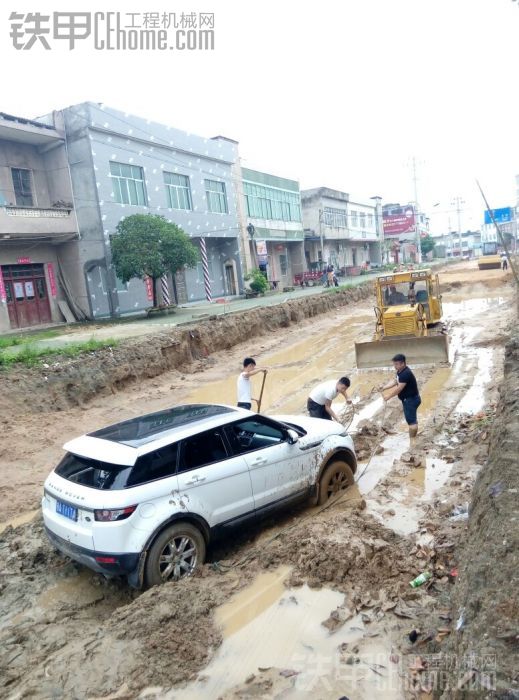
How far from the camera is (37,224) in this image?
22844 millimetres

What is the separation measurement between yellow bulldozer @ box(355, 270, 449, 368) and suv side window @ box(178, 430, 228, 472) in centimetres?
1011

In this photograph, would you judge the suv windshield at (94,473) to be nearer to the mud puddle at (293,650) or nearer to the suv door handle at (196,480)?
the suv door handle at (196,480)

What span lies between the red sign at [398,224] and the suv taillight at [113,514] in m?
89.8

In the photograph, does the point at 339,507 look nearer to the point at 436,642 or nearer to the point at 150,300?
the point at 436,642

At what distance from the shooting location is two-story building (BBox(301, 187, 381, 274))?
180 ft

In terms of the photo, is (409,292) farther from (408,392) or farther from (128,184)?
(128,184)

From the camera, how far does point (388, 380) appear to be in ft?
45.8

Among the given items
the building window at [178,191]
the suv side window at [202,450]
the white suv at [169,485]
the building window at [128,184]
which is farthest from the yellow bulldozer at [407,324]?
the building window at [178,191]

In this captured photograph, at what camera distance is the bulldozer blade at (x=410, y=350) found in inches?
582

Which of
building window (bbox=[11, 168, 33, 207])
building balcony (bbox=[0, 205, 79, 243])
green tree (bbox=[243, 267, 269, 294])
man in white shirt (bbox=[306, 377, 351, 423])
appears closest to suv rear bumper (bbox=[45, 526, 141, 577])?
man in white shirt (bbox=[306, 377, 351, 423])

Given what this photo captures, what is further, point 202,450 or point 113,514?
point 202,450

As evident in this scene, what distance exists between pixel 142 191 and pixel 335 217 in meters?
34.3

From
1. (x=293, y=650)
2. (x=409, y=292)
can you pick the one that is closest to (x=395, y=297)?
(x=409, y=292)

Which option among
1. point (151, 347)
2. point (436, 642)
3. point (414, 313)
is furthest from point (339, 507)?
point (151, 347)
